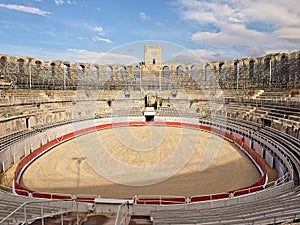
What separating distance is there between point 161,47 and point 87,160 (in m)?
33.8

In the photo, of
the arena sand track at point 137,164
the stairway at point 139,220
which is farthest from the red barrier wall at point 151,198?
the stairway at point 139,220

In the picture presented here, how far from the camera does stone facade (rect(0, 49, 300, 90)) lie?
33250 millimetres

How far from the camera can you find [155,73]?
4394 centimetres

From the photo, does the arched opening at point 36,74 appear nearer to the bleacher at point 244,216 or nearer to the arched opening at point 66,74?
the arched opening at point 66,74

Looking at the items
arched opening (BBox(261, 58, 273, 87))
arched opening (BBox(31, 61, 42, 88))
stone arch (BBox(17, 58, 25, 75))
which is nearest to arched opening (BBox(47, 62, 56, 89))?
arched opening (BBox(31, 61, 42, 88))

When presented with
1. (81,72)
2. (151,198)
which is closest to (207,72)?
(81,72)

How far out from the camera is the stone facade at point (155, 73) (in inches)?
1309

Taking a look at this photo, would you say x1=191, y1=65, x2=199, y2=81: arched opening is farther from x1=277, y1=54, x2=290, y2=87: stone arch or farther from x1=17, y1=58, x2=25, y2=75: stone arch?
x1=17, y1=58, x2=25, y2=75: stone arch

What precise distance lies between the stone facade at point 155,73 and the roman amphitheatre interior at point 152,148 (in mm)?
172

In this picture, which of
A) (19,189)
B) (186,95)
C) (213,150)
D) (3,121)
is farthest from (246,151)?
(186,95)

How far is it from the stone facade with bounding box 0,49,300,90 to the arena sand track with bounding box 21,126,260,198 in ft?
65.5

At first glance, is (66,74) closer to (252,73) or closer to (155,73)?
(155,73)

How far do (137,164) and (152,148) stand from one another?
12.7ft

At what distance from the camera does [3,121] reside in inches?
667
